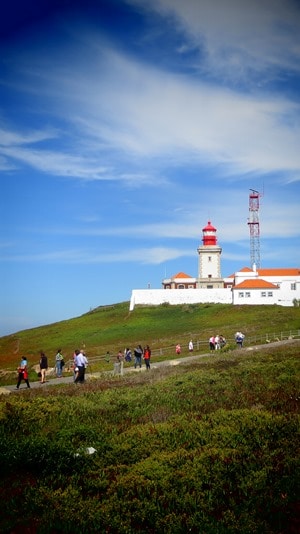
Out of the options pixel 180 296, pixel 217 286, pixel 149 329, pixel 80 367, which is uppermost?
pixel 217 286

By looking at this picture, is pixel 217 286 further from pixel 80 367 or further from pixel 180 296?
pixel 80 367

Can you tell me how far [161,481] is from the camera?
26.8 ft

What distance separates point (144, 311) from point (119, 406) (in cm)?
6707

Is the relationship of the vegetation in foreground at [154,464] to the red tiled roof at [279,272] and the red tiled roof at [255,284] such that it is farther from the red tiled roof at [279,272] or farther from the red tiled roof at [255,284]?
the red tiled roof at [279,272]

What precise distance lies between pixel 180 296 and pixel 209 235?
611 inches

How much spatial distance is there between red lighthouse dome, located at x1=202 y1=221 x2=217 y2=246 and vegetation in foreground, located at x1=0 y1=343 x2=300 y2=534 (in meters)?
78.5

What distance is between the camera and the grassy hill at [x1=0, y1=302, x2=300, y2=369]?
171ft

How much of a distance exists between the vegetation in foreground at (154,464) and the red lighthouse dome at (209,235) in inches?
3089

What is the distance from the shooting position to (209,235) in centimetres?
9331

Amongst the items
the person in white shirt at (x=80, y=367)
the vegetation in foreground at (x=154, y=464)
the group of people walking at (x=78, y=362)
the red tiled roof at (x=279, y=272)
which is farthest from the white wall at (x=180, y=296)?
the vegetation in foreground at (x=154, y=464)

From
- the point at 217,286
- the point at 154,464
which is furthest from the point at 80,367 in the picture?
the point at 217,286

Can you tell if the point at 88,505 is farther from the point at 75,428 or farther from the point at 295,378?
the point at 295,378

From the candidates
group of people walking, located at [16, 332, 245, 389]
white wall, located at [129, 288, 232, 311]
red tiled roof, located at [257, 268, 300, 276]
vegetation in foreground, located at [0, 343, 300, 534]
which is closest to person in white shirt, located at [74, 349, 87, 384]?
group of people walking, located at [16, 332, 245, 389]

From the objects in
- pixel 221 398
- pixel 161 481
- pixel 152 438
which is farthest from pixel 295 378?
pixel 161 481
